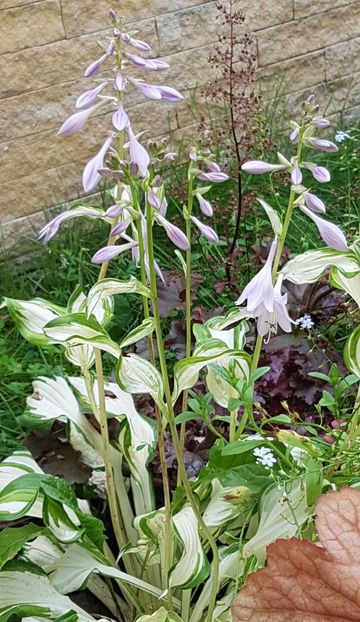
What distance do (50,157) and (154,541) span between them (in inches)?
69.1

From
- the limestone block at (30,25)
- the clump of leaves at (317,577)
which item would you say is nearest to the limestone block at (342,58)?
the limestone block at (30,25)

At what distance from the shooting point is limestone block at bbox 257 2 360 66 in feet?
10.4

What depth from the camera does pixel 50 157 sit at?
2854mm

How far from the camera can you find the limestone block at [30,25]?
261 cm

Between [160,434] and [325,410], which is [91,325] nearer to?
[160,434]

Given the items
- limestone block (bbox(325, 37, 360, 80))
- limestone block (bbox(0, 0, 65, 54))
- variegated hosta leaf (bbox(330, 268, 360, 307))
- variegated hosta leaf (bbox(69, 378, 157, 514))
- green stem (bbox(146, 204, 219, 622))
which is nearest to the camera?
green stem (bbox(146, 204, 219, 622))

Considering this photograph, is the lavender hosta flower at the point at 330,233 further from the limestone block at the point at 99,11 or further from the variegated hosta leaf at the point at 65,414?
the limestone block at the point at 99,11

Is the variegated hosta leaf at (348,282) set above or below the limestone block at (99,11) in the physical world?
below

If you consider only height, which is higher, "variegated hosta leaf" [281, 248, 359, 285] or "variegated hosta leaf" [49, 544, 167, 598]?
"variegated hosta leaf" [281, 248, 359, 285]

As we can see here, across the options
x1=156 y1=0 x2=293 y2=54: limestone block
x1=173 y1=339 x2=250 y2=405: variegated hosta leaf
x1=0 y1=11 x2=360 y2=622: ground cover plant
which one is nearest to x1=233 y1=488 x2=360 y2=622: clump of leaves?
x1=0 y1=11 x2=360 y2=622: ground cover plant

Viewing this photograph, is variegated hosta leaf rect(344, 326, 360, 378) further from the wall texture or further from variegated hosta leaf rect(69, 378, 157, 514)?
the wall texture

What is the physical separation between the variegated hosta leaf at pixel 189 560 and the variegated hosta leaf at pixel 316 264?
432 mm

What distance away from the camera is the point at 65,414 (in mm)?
1628

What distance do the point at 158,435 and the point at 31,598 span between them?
33cm
